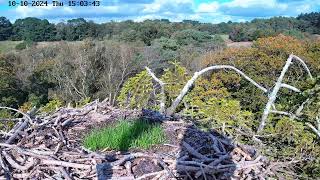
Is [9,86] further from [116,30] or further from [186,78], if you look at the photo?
[116,30]

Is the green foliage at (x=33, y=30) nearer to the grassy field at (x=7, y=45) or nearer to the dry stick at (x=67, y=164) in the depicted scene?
the grassy field at (x=7, y=45)

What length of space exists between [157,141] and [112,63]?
110 feet

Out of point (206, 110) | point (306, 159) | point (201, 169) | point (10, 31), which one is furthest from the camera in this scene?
point (10, 31)

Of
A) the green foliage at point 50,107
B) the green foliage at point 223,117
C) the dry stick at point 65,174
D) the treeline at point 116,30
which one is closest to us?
the dry stick at point 65,174

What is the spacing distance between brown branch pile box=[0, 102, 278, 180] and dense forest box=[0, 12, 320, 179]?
0.36 meters

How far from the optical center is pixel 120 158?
3.68 m

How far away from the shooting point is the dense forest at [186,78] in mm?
4758

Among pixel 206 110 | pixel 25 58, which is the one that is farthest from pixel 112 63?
pixel 206 110

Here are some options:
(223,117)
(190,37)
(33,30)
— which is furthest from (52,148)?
(33,30)

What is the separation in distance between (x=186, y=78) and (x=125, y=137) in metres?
4.17

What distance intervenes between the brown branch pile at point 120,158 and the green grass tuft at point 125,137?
0.33ft

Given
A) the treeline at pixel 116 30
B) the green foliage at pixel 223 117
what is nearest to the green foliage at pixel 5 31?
the treeline at pixel 116 30

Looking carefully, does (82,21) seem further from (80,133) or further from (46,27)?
(80,133)

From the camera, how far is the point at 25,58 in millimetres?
43500
